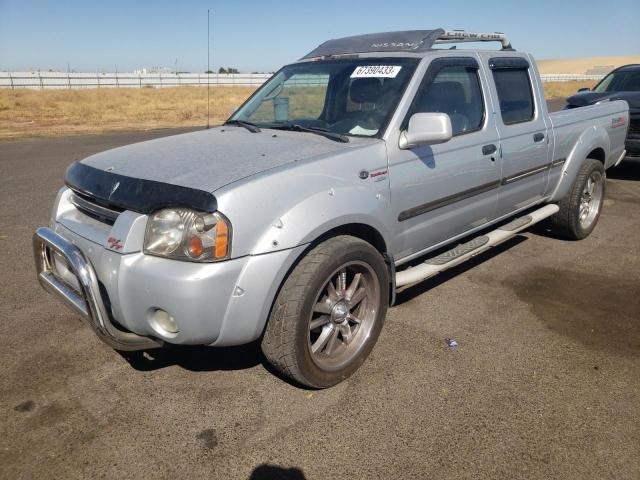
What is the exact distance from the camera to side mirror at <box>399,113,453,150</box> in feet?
10.3

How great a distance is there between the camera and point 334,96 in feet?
13.2

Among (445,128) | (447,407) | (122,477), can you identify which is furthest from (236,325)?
(445,128)

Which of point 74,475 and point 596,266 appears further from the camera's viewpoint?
point 596,266

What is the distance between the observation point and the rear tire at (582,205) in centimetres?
538

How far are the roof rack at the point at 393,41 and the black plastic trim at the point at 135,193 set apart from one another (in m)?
2.21

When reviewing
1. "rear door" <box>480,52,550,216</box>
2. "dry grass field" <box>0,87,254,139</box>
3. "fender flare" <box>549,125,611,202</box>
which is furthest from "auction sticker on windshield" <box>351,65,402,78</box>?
"dry grass field" <box>0,87,254,139</box>

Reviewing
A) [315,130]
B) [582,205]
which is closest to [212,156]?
[315,130]

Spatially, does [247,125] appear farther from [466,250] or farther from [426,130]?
[466,250]

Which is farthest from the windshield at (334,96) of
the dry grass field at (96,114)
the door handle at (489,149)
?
the dry grass field at (96,114)

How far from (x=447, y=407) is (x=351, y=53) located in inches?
108

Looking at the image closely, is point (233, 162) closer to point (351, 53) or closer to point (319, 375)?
point (319, 375)

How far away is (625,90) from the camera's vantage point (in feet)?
30.6

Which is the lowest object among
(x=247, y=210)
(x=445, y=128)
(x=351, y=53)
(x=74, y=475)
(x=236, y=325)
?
(x=74, y=475)

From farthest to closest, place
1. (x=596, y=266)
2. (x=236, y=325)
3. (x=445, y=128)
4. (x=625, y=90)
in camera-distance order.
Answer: (x=625, y=90) < (x=596, y=266) < (x=445, y=128) < (x=236, y=325)
